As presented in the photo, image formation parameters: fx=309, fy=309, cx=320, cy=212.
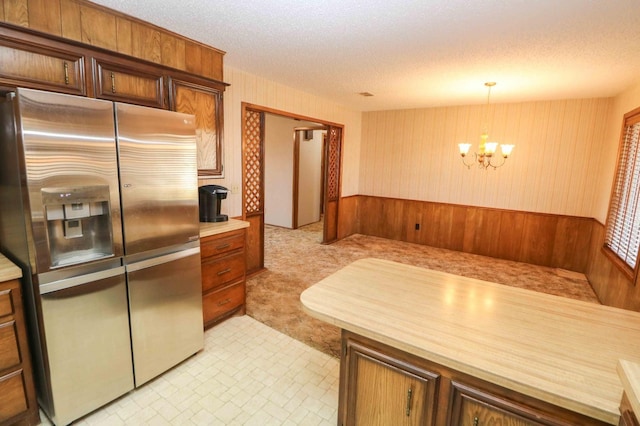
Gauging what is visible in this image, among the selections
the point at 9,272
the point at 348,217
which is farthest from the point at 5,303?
the point at 348,217

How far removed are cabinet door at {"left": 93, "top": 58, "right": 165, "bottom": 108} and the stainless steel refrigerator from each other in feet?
1.34

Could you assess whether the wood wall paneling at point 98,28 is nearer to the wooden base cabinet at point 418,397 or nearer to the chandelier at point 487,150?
the wooden base cabinet at point 418,397

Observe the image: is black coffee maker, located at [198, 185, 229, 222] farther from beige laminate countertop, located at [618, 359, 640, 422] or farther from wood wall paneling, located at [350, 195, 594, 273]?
wood wall paneling, located at [350, 195, 594, 273]

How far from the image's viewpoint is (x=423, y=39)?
8.04ft

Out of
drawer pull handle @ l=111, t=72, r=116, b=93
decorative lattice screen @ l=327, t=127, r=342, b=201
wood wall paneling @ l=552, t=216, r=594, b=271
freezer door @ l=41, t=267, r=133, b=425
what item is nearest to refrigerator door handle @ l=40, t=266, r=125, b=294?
freezer door @ l=41, t=267, r=133, b=425

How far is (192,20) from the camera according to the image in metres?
2.24

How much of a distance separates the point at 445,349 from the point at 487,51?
2.62 metres

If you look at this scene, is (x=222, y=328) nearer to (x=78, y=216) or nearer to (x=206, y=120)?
(x=78, y=216)

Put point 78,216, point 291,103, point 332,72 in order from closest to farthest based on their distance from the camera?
1. point 78,216
2. point 332,72
3. point 291,103

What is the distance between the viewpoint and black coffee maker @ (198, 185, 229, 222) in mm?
2809

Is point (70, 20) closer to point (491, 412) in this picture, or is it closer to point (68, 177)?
point (68, 177)

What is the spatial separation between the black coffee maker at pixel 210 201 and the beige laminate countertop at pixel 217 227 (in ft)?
0.27

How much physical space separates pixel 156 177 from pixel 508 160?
500 cm

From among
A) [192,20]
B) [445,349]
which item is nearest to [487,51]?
[192,20]
